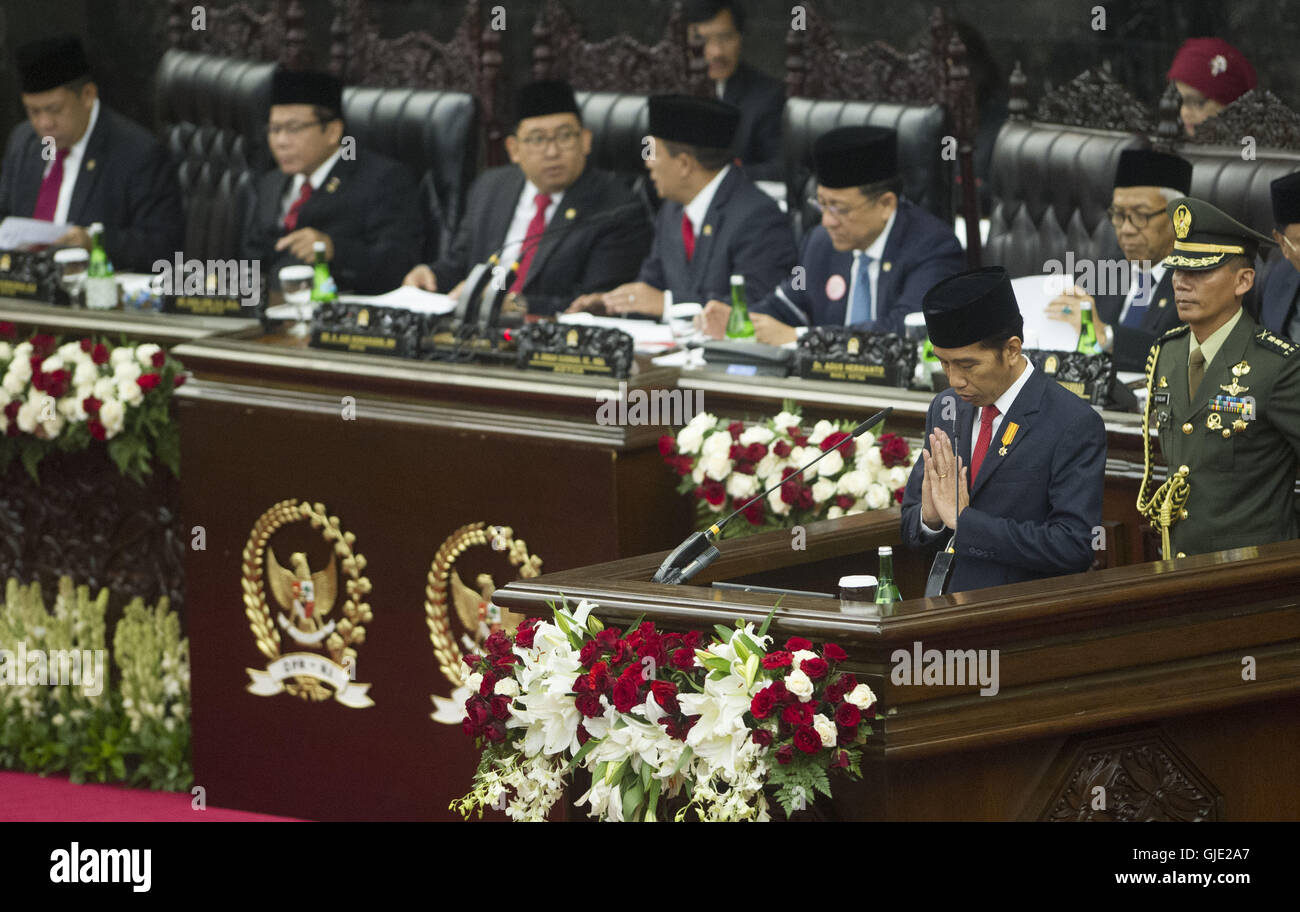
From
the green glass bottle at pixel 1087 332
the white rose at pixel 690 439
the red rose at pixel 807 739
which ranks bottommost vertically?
the red rose at pixel 807 739

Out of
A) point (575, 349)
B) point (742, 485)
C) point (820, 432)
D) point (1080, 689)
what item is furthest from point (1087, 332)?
point (1080, 689)

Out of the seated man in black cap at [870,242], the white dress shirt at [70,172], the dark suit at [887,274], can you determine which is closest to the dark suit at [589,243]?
the dark suit at [887,274]

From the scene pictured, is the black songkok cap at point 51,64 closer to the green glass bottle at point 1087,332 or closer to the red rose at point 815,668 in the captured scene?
the green glass bottle at point 1087,332

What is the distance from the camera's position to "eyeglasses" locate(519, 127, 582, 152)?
5953 millimetres

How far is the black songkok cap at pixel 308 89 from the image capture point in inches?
243

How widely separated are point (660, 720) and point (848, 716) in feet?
0.91

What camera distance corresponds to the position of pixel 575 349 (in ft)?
15.3

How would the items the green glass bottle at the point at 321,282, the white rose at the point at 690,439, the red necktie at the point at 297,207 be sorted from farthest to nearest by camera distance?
1. the red necktie at the point at 297,207
2. the green glass bottle at the point at 321,282
3. the white rose at the point at 690,439

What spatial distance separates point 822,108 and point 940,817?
12.2 feet

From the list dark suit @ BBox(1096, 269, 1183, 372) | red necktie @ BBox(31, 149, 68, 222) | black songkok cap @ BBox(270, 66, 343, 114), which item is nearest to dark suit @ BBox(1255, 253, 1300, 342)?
dark suit @ BBox(1096, 269, 1183, 372)

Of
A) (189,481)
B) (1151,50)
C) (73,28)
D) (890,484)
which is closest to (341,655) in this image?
(189,481)

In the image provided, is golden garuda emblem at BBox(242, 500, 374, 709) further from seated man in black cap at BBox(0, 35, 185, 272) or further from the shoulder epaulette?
A: the shoulder epaulette

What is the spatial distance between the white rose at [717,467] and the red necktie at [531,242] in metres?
1.83
